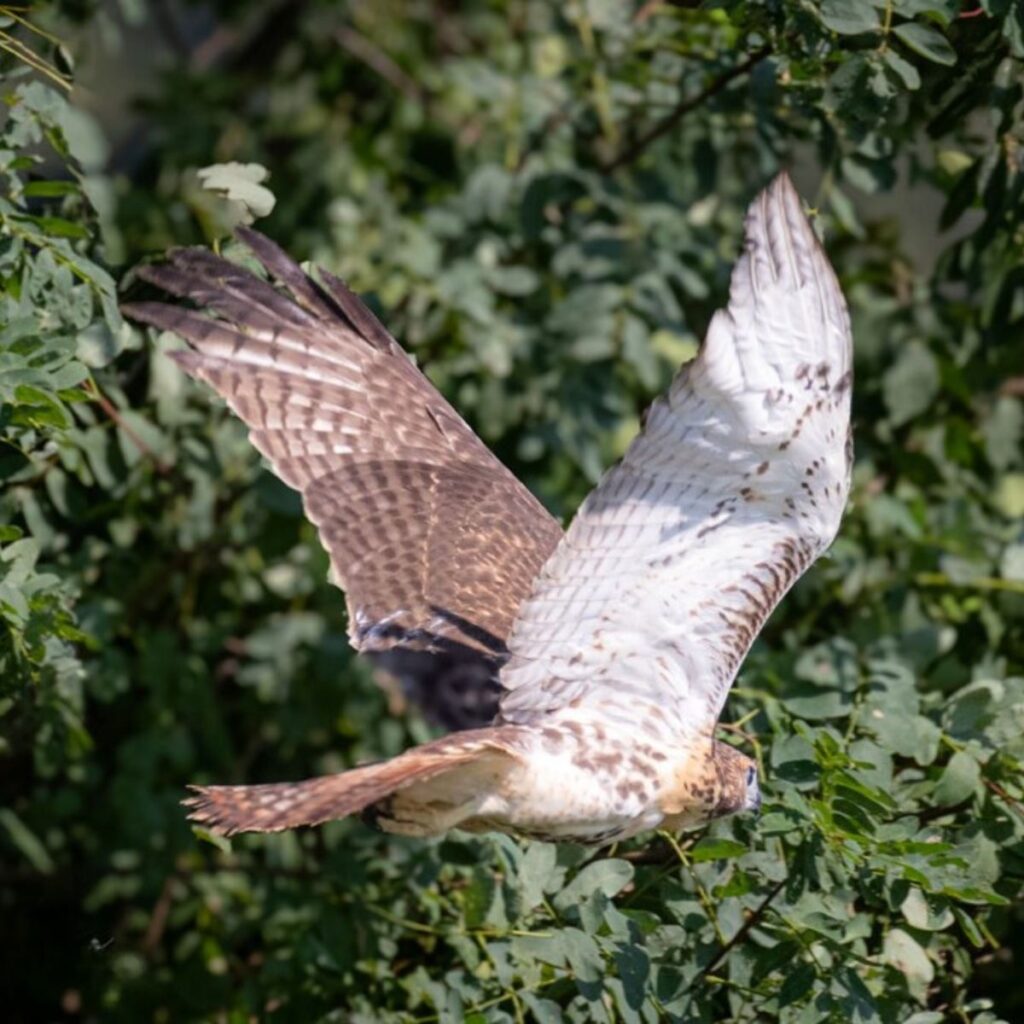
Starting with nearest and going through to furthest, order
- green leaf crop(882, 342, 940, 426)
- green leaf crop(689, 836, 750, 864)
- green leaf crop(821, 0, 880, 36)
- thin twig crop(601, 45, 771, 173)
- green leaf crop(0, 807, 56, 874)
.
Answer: green leaf crop(689, 836, 750, 864) → green leaf crop(821, 0, 880, 36) → thin twig crop(601, 45, 771, 173) → green leaf crop(0, 807, 56, 874) → green leaf crop(882, 342, 940, 426)

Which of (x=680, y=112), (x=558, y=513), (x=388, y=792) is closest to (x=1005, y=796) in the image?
(x=388, y=792)

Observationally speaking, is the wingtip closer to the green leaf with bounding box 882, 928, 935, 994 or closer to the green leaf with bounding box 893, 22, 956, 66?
the green leaf with bounding box 882, 928, 935, 994

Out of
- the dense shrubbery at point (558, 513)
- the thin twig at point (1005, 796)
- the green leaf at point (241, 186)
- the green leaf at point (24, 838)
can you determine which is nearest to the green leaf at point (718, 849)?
the dense shrubbery at point (558, 513)

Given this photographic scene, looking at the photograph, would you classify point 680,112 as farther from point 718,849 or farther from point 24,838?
point 24,838

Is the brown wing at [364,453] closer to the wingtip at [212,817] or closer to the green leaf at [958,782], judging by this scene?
the wingtip at [212,817]

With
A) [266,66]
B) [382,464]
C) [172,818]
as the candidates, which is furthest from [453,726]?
[266,66]

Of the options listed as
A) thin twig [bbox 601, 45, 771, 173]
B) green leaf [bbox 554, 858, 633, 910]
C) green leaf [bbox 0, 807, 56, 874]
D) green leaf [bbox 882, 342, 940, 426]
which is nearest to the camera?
green leaf [bbox 554, 858, 633, 910]

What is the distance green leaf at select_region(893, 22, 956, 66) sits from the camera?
2676mm

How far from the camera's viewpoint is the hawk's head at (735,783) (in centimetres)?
247

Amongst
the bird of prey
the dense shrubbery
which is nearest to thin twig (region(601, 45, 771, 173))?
the dense shrubbery

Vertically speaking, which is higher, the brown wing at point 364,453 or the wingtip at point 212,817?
the brown wing at point 364,453

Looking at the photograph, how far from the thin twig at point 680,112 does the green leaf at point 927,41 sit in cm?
23

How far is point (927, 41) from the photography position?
8.85 ft

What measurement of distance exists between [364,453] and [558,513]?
36.2 inches
